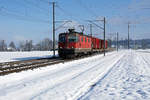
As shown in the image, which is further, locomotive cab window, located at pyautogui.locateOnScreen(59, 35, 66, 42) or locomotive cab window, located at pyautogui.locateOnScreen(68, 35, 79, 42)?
locomotive cab window, located at pyautogui.locateOnScreen(59, 35, 66, 42)

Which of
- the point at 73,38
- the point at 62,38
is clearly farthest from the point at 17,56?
the point at 73,38

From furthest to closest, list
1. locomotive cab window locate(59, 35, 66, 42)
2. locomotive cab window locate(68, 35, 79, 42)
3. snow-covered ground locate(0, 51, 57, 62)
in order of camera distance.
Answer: snow-covered ground locate(0, 51, 57, 62) → locomotive cab window locate(59, 35, 66, 42) → locomotive cab window locate(68, 35, 79, 42)

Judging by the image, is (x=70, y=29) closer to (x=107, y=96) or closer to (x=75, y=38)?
(x=75, y=38)

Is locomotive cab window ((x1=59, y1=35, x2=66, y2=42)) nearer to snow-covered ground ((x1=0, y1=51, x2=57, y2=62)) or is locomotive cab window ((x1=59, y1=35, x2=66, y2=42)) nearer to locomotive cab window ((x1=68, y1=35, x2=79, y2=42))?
locomotive cab window ((x1=68, y1=35, x2=79, y2=42))

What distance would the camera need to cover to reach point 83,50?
26.3 m

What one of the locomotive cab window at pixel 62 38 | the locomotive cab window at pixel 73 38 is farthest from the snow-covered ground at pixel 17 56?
the locomotive cab window at pixel 73 38

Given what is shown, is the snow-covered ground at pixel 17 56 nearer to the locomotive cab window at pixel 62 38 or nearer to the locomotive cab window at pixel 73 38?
the locomotive cab window at pixel 62 38

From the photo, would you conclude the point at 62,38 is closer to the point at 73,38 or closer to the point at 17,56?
the point at 73,38

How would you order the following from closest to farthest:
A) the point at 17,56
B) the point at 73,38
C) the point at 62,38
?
the point at 73,38
the point at 62,38
the point at 17,56

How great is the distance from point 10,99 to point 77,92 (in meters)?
2.56

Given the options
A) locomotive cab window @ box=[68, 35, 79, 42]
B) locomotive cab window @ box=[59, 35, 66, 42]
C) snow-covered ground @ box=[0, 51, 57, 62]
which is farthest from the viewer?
snow-covered ground @ box=[0, 51, 57, 62]

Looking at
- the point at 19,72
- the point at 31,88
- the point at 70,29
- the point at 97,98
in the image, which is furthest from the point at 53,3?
the point at 97,98

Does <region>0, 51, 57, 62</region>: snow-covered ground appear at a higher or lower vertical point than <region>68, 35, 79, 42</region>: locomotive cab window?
lower

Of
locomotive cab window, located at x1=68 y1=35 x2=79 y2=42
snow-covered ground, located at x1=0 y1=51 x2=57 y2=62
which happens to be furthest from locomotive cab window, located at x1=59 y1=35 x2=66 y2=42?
snow-covered ground, located at x1=0 y1=51 x2=57 y2=62
